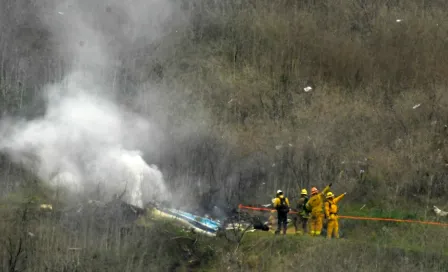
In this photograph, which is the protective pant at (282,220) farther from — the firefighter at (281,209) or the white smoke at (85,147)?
the white smoke at (85,147)

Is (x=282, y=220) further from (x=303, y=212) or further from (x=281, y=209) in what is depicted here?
(x=303, y=212)

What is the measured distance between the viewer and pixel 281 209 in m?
20.2

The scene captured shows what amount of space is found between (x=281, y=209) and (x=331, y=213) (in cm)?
125

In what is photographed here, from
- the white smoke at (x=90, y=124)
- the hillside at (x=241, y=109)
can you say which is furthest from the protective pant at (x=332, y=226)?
the white smoke at (x=90, y=124)

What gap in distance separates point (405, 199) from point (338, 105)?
5246mm

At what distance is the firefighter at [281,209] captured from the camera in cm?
2019

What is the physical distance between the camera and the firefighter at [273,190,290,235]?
2019 cm

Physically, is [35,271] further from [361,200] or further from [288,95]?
[288,95]

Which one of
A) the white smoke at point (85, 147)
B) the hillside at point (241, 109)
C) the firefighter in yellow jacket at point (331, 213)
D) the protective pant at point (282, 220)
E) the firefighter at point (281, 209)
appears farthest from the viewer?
the white smoke at point (85, 147)

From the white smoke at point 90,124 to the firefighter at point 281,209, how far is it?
3.51 m

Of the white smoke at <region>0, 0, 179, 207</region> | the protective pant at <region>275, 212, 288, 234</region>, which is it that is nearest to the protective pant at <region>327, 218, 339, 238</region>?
the protective pant at <region>275, 212, 288, 234</region>

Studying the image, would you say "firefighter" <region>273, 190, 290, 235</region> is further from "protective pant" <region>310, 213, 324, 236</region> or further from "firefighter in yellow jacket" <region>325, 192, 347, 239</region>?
"firefighter in yellow jacket" <region>325, 192, 347, 239</region>

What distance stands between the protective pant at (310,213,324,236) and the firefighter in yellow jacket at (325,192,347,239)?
0.18 metres

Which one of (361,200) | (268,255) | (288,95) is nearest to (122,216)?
(268,255)
